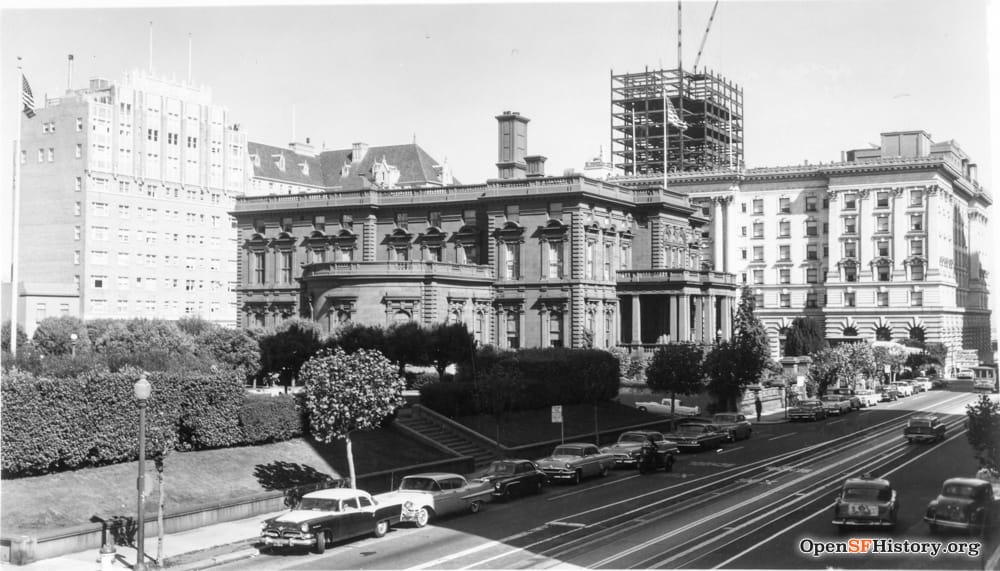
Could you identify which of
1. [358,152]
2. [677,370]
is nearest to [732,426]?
[677,370]

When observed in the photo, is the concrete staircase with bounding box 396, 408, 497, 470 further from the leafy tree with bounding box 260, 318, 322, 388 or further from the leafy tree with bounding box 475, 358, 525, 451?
the leafy tree with bounding box 260, 318, 322, 388

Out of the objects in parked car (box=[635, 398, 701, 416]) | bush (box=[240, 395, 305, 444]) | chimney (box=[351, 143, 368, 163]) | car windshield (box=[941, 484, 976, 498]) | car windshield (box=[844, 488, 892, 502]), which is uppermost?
chimney (box=[351, 143, 368, 163])

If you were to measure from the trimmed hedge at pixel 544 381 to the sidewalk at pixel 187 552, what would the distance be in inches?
731

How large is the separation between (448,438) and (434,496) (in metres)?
15.0

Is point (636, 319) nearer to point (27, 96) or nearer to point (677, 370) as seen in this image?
point (677, 370)

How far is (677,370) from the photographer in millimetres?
64000

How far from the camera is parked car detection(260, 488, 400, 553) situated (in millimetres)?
28594

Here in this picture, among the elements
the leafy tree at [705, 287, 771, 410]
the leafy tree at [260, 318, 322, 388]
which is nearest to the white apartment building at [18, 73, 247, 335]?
the leafy tree at [260, 318, 322, 388]

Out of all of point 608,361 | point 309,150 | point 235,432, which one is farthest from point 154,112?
point 235,432

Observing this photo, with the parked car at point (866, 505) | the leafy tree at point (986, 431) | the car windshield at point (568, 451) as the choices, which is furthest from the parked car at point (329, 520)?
the leafy tree at point (986, 431)

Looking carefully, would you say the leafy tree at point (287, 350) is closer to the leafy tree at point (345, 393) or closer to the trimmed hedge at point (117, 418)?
the trimmed hedge at point (117, 418)

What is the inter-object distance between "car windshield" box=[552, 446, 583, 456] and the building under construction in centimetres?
9326

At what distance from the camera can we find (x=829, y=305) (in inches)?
4695

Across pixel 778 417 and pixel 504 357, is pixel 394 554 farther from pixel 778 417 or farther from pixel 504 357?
pixel 778 417
